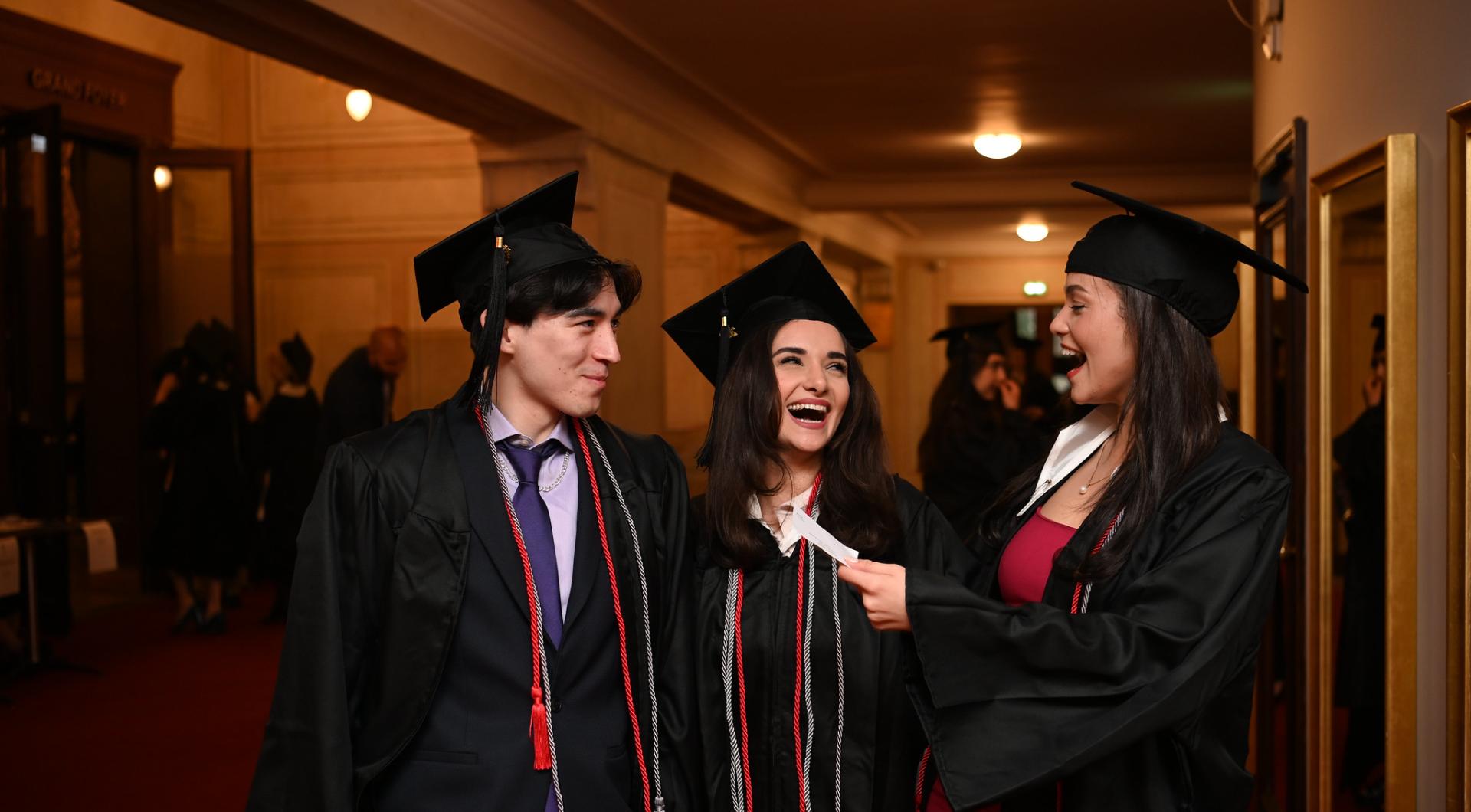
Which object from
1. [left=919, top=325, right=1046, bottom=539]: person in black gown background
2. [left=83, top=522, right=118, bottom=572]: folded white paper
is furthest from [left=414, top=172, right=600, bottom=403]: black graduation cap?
[left=83, top=522, right=118, bottom=572]: folded white paper

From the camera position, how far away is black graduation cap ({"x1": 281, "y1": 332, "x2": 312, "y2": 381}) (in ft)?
24.7

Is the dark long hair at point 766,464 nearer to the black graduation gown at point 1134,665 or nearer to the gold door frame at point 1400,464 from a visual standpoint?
the black graduation gown at point 1134,665

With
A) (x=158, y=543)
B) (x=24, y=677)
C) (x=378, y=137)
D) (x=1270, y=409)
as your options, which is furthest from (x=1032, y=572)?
(x=378, y=137)

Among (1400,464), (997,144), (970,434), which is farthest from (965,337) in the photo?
(1400,464)

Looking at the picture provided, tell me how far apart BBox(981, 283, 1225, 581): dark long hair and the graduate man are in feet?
2.55

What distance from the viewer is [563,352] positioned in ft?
6.82

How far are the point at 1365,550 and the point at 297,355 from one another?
6305 mm

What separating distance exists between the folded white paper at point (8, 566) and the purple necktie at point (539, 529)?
481 cm

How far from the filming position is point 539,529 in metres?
2.08

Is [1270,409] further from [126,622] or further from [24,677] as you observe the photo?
[126,622]

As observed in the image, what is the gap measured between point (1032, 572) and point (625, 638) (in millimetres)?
748

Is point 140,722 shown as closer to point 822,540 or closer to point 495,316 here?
point 495,316

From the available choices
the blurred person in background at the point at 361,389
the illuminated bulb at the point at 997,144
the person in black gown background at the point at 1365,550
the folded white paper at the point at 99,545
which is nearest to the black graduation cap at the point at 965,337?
the illuminated bulb at the point at 997,144

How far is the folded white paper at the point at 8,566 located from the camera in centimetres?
586
